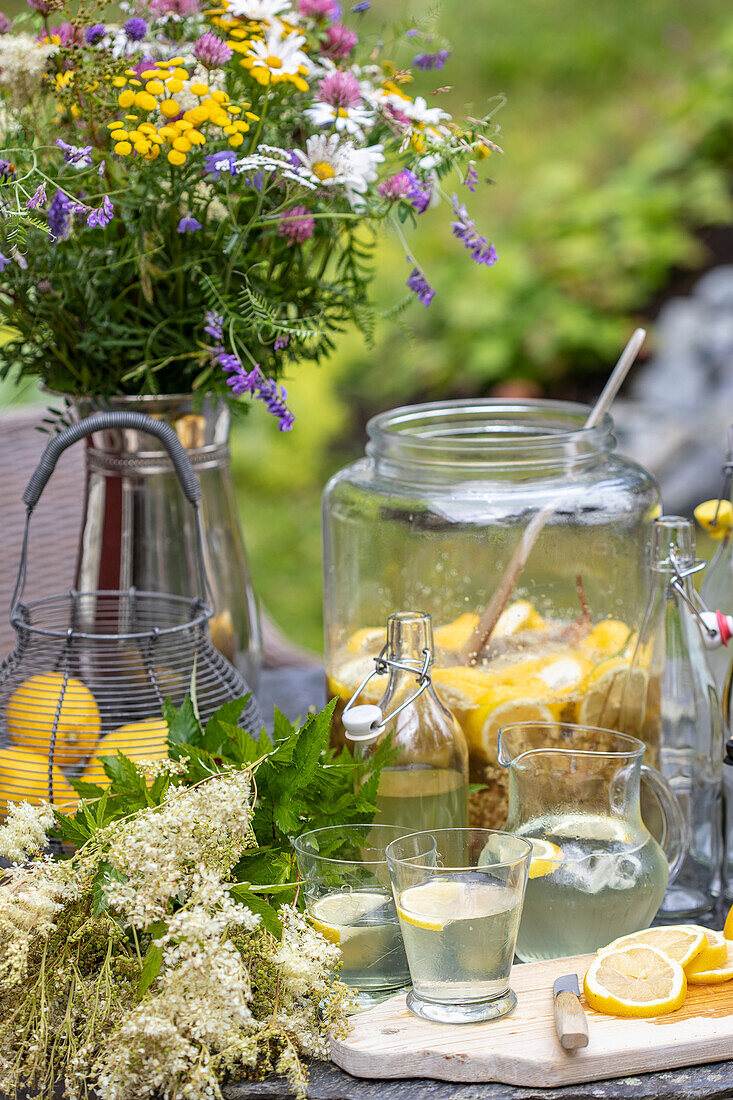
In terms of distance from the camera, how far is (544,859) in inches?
36.7

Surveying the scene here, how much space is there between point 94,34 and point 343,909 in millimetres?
865

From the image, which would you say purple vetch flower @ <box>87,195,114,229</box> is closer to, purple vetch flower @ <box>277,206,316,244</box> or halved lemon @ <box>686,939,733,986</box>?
purple vetch flower @ <box>277,206,316,244</box>

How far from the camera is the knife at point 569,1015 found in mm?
793

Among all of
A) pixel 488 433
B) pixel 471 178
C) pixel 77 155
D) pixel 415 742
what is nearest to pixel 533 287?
pixel 488 433

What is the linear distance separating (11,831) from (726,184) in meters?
4.35

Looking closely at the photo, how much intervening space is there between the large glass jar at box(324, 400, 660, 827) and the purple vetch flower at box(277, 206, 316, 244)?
0.22 meters

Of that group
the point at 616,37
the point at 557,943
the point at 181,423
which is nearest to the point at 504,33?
the point at 616,37

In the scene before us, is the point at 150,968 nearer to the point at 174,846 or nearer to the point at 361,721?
the point at 174,846

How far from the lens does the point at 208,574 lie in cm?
129

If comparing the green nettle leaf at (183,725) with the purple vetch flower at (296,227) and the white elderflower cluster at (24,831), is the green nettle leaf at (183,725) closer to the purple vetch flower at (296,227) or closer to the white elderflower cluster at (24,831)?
the white elderflower cluster at (24,831)

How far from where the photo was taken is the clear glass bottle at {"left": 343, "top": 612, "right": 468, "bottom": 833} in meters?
1.00

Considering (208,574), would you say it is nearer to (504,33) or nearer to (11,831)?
(11,831)

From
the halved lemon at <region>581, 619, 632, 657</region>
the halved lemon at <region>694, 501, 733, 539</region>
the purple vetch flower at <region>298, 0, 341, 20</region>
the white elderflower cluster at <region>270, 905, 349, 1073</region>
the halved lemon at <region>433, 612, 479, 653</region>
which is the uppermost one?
the purple vetch flower at <region>298, 0, 341, 20</region>

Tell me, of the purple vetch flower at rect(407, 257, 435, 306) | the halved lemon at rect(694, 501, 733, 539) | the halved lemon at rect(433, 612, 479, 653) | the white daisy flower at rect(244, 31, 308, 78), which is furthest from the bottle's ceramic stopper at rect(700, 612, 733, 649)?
the white daisy flower at rect(244, 31, 308, 78)
